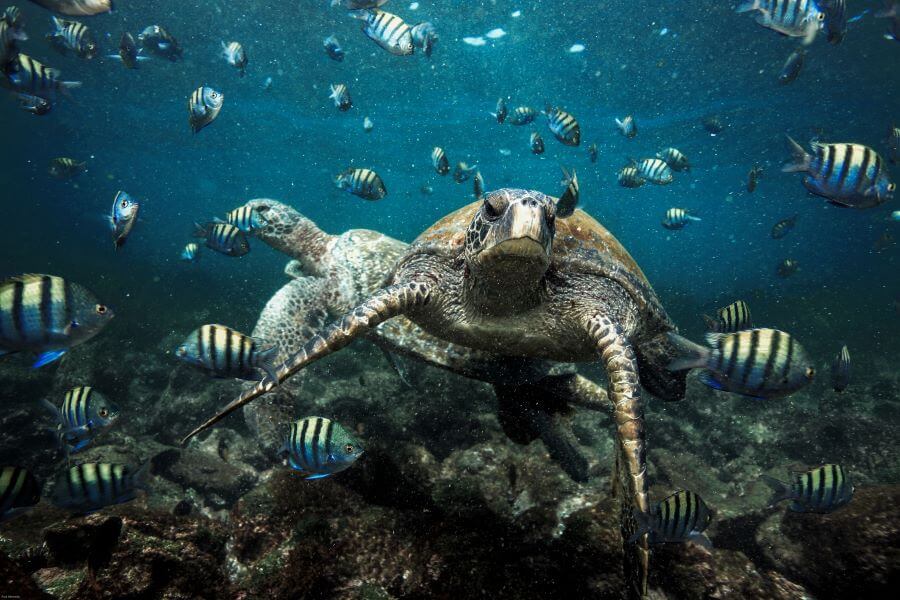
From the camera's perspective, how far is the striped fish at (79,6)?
3.71 m

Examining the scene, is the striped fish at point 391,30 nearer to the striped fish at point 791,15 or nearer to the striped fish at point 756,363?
the striped fish at point 791,15

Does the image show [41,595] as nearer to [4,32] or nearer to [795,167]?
[4,32]

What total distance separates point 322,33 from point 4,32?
17.2 m

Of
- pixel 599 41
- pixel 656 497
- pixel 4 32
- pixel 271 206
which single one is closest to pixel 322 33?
pixel 599 41

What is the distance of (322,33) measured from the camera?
707 inches

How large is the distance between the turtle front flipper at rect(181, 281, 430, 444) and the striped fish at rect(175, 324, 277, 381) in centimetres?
24

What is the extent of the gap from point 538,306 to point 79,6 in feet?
16.7

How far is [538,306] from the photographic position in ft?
11.0

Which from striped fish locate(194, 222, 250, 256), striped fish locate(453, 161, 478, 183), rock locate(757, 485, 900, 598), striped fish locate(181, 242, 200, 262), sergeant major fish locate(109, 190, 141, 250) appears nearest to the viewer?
rock locate(757, 485, 900, 598)

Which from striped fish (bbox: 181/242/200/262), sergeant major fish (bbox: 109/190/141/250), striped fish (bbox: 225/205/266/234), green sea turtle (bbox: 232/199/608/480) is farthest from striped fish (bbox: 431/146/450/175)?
striped fish (bbox: 181/242/200/262)

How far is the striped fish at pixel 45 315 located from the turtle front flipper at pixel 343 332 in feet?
2.90

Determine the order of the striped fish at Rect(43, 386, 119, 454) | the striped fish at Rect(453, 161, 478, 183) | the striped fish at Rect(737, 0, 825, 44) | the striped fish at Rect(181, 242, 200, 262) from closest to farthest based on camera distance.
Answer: the striped fish at Rect(43, 386, 119, 454), the striped fish at Rect(737, 0, 825, 44), the striped fish at Rect(181, 242, 200, 262), the striped fish at Rect(453, 161, 478, 183)

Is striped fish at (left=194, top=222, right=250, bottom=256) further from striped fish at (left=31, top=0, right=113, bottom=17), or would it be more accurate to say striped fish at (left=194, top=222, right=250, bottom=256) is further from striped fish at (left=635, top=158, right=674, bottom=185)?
striped fish at (left=635, top=158, right=674, bottom=185)

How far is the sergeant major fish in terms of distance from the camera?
332 cm
